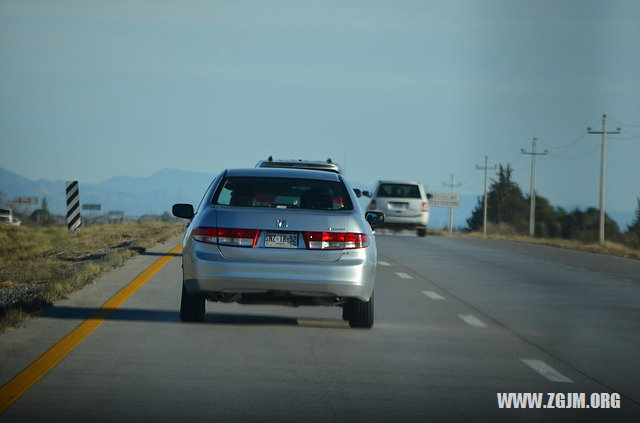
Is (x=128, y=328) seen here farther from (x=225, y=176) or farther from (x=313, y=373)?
(x=313, y=373)

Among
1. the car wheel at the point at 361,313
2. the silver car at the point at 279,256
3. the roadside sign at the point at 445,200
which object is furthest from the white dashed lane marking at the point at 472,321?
the roadside sign at the point at 445,200

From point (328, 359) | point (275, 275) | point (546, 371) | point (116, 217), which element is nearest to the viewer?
point (546, 371)

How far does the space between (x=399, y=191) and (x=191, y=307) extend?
3065cm

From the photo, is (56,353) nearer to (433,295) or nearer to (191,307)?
(191,307)

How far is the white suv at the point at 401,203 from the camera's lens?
137 ft

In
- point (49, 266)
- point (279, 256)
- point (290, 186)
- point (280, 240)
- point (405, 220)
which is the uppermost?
point (290, 186)

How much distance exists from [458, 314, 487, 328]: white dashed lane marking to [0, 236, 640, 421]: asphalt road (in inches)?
1.5

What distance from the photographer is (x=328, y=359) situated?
394 inches

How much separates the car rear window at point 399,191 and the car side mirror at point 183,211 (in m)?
29.2

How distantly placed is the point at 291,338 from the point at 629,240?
155 feet

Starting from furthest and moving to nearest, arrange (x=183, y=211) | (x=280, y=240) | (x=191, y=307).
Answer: (x=183, y=211) < (x=191, y=307) < (x=280, y=240)

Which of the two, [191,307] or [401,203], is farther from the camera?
[401,203]

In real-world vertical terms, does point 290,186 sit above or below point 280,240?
above

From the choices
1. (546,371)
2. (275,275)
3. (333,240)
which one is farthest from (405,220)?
(546,371)
